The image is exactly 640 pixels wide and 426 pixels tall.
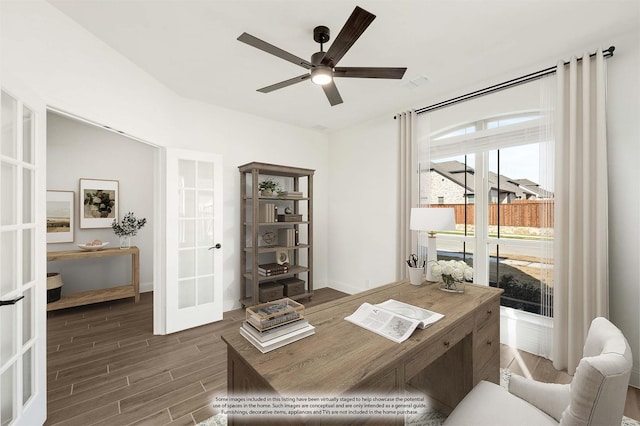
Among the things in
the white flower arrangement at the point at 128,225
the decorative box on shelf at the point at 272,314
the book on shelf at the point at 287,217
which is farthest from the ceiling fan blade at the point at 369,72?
the white flower arrangement at the point at 128,225

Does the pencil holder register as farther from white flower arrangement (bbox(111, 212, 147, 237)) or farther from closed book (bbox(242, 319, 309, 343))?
white flower arrangement (bbox(111, 212, 147, 237))

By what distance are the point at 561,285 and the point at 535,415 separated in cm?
161

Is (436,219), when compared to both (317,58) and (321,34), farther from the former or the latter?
(321,34)

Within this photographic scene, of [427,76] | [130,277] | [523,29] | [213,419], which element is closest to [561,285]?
[523,29]

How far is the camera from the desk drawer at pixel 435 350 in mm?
1229

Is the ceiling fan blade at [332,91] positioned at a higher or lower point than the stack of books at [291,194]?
higher

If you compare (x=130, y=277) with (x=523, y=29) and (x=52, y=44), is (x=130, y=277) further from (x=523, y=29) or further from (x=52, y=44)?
(x=523, y=29)

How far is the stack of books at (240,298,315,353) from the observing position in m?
1.21

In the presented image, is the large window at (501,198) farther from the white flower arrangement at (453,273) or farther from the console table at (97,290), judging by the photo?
the console table at (97,290)

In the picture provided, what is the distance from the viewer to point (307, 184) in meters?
4.51

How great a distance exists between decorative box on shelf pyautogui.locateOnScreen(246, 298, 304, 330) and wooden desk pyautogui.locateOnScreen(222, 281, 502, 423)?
0.34ft

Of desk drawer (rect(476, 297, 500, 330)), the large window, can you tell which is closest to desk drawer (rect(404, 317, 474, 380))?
desk drawer (rect(476, 297, 500, 330))

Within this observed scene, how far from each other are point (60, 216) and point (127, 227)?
32.8 inches

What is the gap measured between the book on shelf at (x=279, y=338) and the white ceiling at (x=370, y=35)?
2.01 metres
